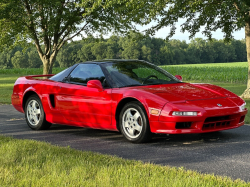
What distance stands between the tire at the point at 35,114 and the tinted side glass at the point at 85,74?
98cm

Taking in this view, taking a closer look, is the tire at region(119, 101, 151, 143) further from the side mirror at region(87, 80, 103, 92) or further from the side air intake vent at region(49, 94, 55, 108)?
the side air intake vent at region(49, 94, 55, 108)

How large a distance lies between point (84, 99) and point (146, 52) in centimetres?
9558

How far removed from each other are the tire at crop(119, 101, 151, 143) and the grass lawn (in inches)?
44.0

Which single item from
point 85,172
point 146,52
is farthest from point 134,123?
point 146,52

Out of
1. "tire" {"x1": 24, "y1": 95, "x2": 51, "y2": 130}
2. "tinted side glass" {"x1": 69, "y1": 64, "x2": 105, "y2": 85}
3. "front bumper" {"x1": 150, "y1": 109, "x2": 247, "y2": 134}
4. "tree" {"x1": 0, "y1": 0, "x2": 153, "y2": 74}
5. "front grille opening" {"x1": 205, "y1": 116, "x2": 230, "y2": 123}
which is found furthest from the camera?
"tree" {"x1": 0, "y1": 0, "x2": 153, "y2": 74}

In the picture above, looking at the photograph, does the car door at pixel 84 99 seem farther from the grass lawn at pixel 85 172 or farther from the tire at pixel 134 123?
the grass lawn at pixel 85 172

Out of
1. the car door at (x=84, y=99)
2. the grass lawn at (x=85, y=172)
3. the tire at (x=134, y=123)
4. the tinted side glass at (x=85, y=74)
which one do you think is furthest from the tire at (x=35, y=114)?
the grass lawn at (x=85, y=172)

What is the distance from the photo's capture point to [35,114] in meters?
7.87

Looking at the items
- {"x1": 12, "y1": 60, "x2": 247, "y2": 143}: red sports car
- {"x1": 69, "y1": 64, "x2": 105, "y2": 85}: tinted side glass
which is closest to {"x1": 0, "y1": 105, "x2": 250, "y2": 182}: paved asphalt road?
{"x1": 12, "y1": 60, "x2": 247, "y2": 143}: red sports car

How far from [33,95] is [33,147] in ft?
8.10

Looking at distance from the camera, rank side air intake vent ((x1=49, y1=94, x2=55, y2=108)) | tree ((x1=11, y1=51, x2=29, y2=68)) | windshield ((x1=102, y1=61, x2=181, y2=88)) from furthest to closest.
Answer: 1. tree ((x1=11, y1=51, x2=29, y2=68))
2. side air intake vent ((x1=49, y1=94, x2=55, y2=108))
3. windshield ((x1=102, y1=61, x2=181, y2=88))

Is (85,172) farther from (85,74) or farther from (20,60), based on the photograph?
(20,60)

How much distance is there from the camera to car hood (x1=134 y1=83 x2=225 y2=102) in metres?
6.05

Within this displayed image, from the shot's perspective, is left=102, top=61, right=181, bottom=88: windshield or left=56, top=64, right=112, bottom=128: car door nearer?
left=56, top=64, right=112, bottom=128: car door
